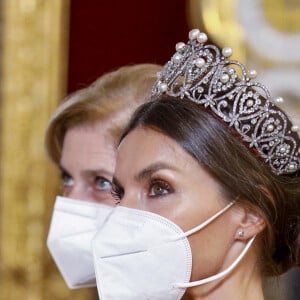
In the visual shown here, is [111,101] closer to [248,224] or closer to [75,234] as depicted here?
[75,234]

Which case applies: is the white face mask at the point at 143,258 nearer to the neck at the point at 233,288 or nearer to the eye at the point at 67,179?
the neck at the point at 233,288

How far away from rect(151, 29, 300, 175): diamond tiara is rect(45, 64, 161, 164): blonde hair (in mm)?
324

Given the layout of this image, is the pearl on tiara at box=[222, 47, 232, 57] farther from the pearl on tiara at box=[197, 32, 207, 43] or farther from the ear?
the ear

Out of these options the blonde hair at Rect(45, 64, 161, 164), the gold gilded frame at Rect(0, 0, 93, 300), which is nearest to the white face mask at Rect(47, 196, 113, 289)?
the blonde hair at Rect(45, 64, 161, 164)

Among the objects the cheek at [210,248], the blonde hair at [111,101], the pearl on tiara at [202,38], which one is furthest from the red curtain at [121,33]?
the cheek at [210,248]

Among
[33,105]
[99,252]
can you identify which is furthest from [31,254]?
[99,252]

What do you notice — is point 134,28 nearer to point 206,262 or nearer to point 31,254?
point 31,254

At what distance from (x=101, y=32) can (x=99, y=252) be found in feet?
5.00

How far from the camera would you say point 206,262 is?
144cm

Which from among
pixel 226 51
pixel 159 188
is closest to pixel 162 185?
pixel 159 188

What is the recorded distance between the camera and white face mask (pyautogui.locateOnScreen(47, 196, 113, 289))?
193 centimetres

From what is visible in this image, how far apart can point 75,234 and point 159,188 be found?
1.73ft

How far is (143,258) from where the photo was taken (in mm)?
1463

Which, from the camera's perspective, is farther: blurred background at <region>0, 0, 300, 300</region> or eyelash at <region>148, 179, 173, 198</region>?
blurred background at <region>0, 0, 300, 300</region>
